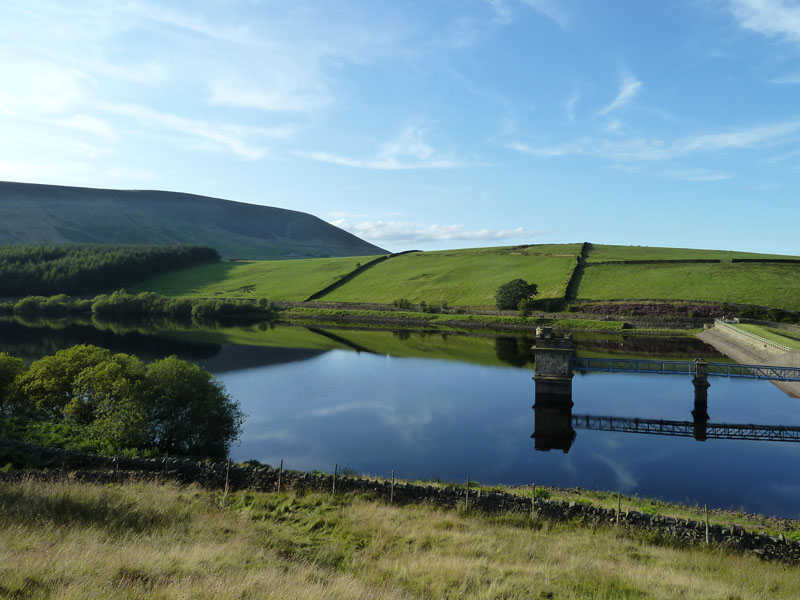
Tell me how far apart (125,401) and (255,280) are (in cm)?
14367

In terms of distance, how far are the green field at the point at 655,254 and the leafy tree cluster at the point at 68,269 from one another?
15674 cm

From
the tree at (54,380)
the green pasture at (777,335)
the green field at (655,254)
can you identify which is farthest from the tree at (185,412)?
the green field at (655,254)

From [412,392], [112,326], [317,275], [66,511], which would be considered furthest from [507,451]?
[317,275]

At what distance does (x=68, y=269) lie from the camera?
176 m

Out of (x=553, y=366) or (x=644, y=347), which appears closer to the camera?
(x=553, y=366)

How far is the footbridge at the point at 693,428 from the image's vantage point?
38.1m

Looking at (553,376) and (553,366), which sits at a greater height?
(553,366)

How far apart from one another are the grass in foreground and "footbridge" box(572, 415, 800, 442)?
74.0 feet

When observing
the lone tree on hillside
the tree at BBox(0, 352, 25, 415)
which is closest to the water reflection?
the tree at BBox(0, 352, 25, 415)

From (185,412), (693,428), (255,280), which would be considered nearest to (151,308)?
(255,280)

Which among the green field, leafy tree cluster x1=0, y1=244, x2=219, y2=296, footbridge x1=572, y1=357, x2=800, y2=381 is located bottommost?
footbridge x1=572, y1=357, x2=800, y2=381

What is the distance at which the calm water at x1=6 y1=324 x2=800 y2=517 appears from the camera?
3092 cm

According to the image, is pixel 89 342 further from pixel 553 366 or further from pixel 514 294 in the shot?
pixel 514 294

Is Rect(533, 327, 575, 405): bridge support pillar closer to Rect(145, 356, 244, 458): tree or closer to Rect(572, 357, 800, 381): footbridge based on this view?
Rect(572, 357, 800, 381): footbridge
